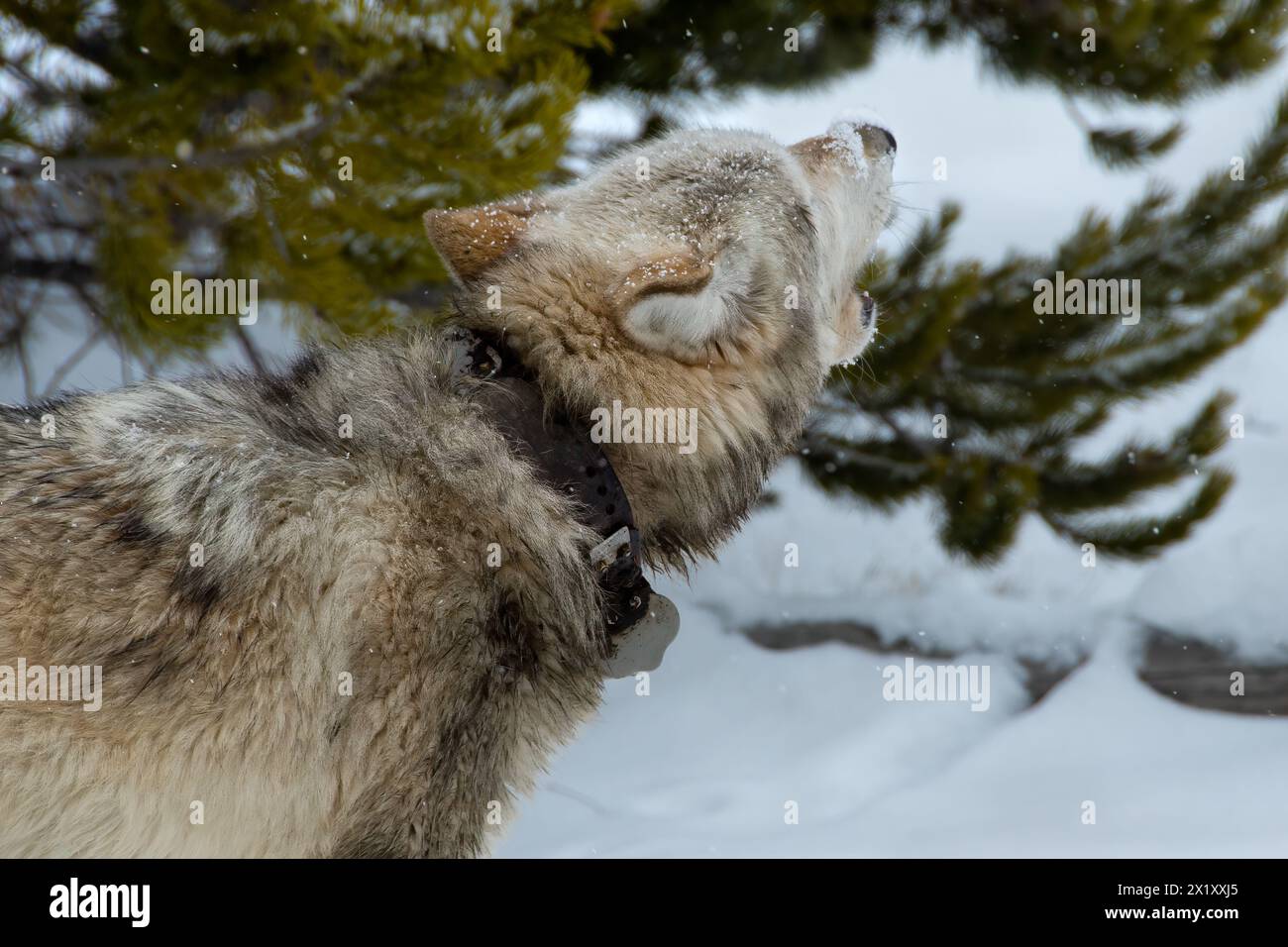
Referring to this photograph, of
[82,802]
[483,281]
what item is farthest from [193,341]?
[82,802]

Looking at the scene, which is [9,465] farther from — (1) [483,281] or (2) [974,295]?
(2) [974,295]

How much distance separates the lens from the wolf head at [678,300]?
245 cm

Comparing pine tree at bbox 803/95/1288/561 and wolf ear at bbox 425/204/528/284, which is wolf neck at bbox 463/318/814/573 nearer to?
wolf ear at bbox 425/204/528/284

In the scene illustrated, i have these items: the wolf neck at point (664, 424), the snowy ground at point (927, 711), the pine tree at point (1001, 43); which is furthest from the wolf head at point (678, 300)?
the pine tree at point (1001, 43)

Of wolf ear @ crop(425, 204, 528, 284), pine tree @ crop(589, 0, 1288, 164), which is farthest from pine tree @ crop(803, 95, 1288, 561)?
wolf ear @ crop(425, 204, 528, 284)

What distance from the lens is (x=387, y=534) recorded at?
227 centimetres

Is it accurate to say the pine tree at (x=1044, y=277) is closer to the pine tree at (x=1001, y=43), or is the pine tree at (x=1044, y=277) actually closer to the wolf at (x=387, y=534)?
the pine tree at (x=1001, y=43)

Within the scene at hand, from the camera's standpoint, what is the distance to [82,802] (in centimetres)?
208

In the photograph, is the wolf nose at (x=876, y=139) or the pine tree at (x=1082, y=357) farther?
the pine tree at (x=1082, y=357)

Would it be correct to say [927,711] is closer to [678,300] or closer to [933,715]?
[933,715]

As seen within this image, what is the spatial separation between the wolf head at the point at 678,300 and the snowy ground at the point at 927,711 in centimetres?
89

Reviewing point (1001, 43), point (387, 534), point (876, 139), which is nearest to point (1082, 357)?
point (1001, 43)

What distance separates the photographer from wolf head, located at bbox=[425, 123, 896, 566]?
2.45 meters
